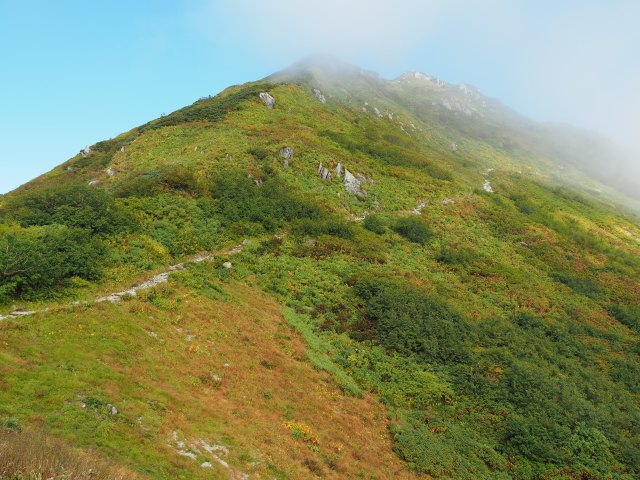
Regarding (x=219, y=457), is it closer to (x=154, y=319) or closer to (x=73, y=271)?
(x=154, y=319)

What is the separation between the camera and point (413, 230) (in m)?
41.8

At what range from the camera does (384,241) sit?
38.9 m

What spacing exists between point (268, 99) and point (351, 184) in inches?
1111

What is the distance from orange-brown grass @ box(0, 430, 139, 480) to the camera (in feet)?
23.4

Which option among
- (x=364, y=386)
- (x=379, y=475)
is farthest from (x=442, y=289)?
(x=379, y=475)

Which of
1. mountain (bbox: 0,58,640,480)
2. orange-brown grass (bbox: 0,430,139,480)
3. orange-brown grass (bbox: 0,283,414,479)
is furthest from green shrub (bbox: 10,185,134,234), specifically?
orange-brown grass (bbox: 0,430,139,480)

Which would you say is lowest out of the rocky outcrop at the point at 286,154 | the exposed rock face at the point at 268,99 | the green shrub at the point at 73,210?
the green shrub at the point at 73,210

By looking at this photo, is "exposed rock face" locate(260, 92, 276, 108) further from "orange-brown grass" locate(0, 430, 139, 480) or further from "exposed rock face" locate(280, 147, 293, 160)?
"orange-brown grass" locate(0, 430, 139, 480)

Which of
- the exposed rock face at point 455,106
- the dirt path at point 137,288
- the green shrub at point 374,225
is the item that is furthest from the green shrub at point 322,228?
the exposed rock face at point 455,106

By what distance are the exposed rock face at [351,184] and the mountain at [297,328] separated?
7.4 inches

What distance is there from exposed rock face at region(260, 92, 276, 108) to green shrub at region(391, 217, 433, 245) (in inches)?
1389

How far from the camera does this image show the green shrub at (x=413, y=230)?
41.1 m

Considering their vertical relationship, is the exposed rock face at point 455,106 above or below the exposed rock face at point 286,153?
above

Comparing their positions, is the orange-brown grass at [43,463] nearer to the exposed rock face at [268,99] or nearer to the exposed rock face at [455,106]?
the exposed rock face at [268,99]
